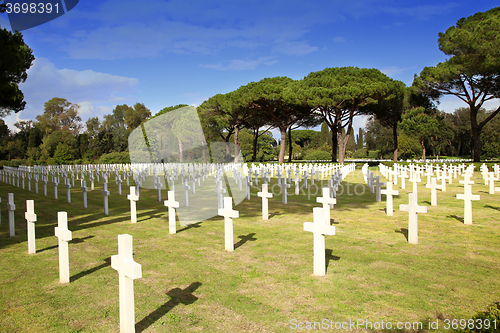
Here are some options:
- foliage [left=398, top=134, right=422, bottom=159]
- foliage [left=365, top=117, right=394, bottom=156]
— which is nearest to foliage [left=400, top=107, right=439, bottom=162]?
foliage [left=398, top=134, right=422, bottom=159]

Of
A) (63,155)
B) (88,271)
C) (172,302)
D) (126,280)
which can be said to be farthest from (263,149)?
(126,280)

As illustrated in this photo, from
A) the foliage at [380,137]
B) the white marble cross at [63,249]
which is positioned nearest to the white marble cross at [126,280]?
the white marble cross at [63,249]

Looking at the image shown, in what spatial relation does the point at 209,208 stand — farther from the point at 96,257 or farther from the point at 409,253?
the point at 409,253

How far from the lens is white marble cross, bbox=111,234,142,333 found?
9.25 ft

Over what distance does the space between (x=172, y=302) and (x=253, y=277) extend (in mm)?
1162

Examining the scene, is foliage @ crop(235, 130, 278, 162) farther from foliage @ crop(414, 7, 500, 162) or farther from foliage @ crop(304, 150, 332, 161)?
foliage @ crop(414, 7, 500, 162)

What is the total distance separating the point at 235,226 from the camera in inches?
294

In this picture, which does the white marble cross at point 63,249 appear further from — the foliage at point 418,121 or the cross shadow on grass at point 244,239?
the foliage at point 418,121

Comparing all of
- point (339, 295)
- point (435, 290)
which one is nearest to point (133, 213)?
point (339, 295)

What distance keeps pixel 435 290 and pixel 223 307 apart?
249 centimetres

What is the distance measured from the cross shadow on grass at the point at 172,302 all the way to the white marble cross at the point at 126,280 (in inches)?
7.9

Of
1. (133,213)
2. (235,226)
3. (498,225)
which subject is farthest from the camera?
(133,213)

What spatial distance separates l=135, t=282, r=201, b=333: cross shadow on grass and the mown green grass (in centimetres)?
1

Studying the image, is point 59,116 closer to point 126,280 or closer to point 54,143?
point 54,143
